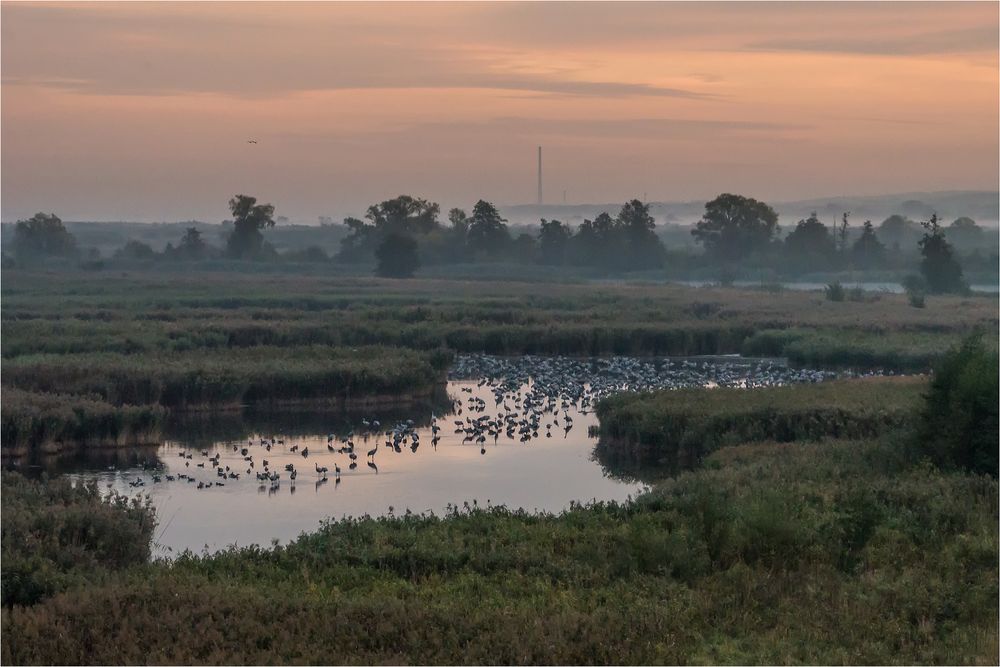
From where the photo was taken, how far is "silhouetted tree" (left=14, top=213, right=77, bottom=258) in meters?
160

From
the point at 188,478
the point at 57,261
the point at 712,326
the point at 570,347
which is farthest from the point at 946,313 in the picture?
the point at 57,261

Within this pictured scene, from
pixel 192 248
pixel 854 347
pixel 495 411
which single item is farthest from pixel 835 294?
pixel 192 248

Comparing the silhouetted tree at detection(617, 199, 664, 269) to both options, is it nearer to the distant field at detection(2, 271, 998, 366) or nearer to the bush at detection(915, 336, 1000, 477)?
the distant field at detection(2, 271, 998, 366)

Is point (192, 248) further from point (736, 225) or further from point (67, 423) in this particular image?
point (67, 423)

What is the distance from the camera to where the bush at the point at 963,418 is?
2495cm

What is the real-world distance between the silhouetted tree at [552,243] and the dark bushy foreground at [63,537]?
394 feet

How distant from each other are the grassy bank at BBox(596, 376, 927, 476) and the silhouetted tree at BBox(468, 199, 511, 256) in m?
105

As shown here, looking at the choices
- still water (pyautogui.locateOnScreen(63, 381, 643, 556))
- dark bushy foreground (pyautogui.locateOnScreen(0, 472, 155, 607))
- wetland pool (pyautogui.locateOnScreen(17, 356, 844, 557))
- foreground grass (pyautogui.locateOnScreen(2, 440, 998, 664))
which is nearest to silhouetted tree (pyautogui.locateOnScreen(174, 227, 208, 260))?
wetland pool (pyautogui.locateOnScreen(17, 356, 844, 557))

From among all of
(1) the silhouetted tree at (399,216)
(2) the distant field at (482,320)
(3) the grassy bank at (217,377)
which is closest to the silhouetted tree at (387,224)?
(1) the silhouetted tree at (399,216)

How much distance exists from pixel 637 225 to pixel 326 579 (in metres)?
123

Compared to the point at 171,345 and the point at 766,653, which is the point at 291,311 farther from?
the point at 766,653

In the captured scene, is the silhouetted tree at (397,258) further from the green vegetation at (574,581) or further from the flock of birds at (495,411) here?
the green vegetation at (574,581)

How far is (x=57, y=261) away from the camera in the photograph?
5960 inches

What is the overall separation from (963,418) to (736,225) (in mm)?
115732
